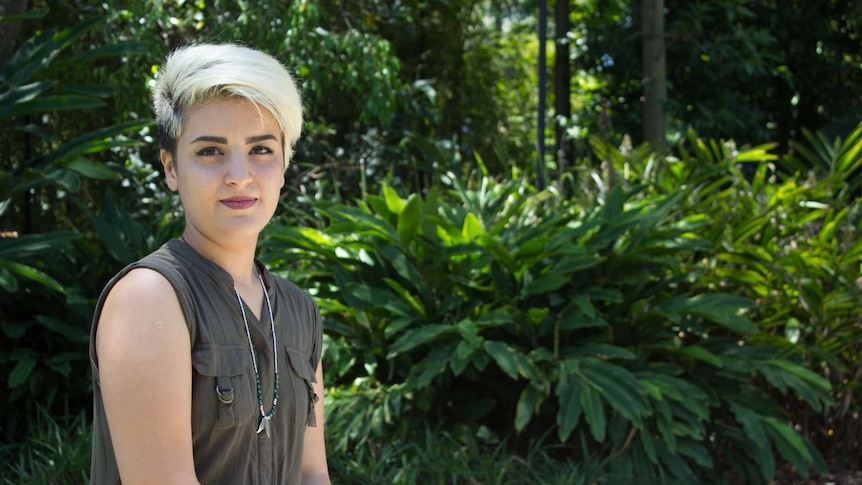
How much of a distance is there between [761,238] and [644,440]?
179 centimetres

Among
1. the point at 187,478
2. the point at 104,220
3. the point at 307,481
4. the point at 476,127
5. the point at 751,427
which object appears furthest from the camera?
the point at 476,127

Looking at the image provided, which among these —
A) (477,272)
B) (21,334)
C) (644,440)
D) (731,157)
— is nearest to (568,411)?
(644,440)

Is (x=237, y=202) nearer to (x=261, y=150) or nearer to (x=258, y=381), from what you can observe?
(x=261, y=150)

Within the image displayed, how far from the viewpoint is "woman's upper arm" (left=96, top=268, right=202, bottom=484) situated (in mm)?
1356

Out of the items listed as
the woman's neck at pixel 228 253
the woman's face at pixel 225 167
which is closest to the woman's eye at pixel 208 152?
the woman's face at pixel 225 167

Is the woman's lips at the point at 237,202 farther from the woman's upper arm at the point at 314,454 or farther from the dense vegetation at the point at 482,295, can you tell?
the dense vegetation at the point at 482,295

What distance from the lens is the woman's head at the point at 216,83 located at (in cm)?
151

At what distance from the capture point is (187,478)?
1.39 meters

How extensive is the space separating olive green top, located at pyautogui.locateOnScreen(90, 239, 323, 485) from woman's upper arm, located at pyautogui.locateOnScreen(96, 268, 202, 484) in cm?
5

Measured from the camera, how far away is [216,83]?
59.2 inches

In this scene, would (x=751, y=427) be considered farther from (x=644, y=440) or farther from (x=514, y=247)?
(x=514, y=247)

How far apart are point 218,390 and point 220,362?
4cm

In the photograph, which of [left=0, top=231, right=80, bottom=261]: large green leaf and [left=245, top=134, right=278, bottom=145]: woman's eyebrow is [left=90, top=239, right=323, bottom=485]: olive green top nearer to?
Answer: [left=245, top=134, right=278, bottom=145]: woman's eyebrow

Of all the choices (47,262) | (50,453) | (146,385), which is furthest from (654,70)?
(146,385)
